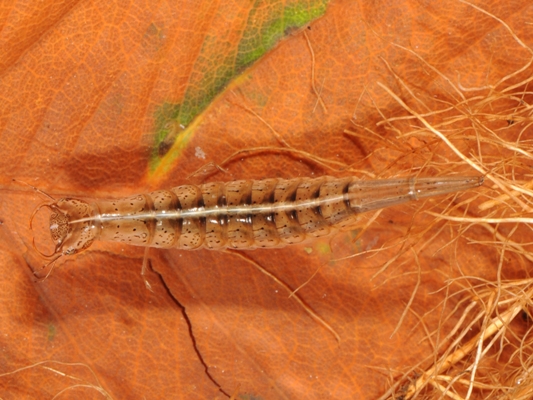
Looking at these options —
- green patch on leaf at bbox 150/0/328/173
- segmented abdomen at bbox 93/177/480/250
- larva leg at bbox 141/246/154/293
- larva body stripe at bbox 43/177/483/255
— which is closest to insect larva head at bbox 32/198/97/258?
larva body stripe at bbox 43/177/483/255

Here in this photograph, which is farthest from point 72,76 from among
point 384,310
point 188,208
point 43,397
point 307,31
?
point 384,310

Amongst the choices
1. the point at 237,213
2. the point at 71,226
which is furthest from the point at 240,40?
the point at 71,226

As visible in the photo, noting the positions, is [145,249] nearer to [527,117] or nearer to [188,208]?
[188,208]

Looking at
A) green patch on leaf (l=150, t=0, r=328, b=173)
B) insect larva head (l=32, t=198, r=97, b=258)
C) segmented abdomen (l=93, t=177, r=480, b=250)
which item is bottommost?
segmented abdomen (l=93, t=177, r=480, b=250)

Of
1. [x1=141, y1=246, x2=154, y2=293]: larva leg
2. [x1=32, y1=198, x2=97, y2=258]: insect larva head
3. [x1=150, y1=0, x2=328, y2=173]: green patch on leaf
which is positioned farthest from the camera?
[x1=141, y1=246, x2=154, y2=293]: larva leg

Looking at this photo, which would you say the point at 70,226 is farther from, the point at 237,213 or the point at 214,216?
the point at 237,213

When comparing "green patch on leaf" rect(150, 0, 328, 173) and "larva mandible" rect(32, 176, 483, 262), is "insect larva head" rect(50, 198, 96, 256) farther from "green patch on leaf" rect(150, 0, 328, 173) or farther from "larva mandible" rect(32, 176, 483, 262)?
"green patch on leaf" rect(150, 0, 328, 173)
